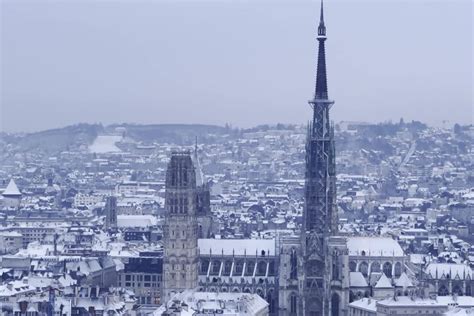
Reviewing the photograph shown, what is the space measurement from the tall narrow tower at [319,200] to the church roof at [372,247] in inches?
97.5

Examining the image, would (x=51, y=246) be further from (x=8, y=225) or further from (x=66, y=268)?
(x=8, y=225)

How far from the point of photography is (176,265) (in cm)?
11175

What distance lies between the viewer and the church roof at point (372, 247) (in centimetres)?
11419

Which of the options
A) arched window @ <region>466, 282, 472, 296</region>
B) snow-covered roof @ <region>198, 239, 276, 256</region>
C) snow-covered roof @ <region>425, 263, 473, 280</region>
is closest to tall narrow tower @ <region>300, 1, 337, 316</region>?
snow-covered roof @ <region>198, 239, 276, 256</region>

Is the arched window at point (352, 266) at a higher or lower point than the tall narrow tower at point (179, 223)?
lower

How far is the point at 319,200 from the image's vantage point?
112m

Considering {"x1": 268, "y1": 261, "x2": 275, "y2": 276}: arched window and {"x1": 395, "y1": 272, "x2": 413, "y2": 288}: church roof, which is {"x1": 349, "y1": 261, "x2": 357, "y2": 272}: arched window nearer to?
{"x1": 395, "y1": 272, "x2": 413, "y2": 288}: church roof

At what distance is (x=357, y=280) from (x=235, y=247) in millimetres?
8383

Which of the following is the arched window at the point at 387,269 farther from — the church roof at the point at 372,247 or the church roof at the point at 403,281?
the church roof at the point at 403,281

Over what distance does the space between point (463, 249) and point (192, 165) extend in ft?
101

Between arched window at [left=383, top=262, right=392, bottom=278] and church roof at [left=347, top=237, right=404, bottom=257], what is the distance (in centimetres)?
67

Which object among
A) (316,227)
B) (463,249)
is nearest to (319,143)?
(316,227)

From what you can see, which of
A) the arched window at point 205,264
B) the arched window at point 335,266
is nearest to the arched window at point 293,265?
the arched window at point 335,266

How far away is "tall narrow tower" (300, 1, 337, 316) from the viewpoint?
109375mm
